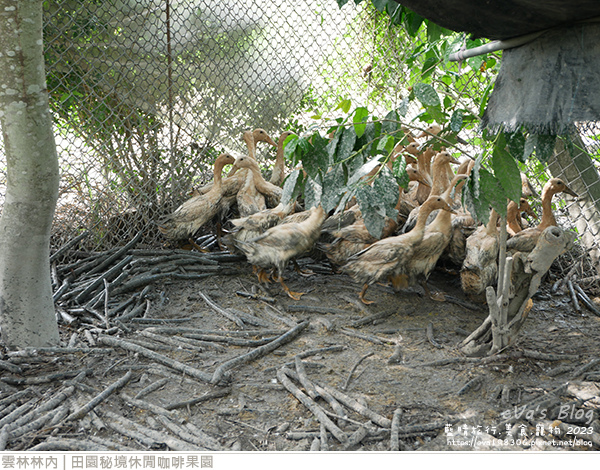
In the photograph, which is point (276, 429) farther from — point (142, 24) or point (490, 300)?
point (142, 24)

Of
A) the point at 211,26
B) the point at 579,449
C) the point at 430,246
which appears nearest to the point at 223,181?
the point at 211,26

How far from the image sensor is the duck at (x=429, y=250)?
4.09 m

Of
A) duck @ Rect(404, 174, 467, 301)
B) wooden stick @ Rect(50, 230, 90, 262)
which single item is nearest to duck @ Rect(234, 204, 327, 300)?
duck @ Rect(404, 174, 467, 301)

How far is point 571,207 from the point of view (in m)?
4.84

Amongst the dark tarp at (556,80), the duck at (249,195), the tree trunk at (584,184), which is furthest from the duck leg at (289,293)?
the dark tarp at (556,80)

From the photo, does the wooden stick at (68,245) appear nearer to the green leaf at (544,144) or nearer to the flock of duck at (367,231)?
the flock of duck at (367,231)

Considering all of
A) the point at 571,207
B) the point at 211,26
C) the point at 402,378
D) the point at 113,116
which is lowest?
the point at 571,207

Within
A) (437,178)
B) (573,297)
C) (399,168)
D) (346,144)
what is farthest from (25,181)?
(573,297)

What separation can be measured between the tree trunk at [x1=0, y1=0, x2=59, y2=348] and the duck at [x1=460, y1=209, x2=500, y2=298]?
2.92 meters

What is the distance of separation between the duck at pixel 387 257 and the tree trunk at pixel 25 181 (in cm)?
214

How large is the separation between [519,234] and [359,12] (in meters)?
3.35

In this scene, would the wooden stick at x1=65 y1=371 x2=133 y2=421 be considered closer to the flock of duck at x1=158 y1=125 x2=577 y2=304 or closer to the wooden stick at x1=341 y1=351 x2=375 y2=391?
the wooden stick at x1=341 y1=351 x2=375 y2=391

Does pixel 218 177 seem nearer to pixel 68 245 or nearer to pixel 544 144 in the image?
pixel 68 245

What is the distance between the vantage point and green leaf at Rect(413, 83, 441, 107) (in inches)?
98.4
